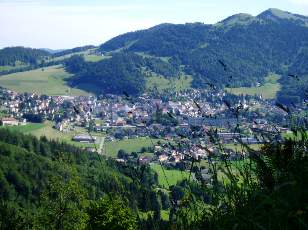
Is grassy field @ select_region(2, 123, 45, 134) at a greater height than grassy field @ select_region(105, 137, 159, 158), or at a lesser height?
greater

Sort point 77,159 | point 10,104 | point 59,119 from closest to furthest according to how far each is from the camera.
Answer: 1. point 77,159
2. point 59,119
3. point 10,104

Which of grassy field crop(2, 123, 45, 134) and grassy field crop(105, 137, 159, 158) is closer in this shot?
grassy field crop(105, 137, 159, 158)

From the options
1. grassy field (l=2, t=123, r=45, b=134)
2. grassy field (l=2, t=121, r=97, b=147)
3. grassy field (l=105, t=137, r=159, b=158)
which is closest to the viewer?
grassy field (l=105, t=137, r=159, b=158)

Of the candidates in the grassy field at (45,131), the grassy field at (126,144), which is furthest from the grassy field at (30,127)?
the grassy field at (126,144)

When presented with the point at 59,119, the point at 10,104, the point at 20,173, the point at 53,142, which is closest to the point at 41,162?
the point at 20,173

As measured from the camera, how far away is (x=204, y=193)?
11.3 feet

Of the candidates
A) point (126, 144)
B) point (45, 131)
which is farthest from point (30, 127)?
point (126, 144)

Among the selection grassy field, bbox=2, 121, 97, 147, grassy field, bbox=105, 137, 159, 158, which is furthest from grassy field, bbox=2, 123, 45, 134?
grassy field, bbox=105, 137, 159, 158

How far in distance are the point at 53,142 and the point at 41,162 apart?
24.8 meters

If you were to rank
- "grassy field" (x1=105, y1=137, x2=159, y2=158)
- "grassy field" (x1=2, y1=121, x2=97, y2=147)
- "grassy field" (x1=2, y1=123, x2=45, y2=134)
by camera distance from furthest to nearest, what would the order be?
1. "grassy field" (x1=2, y1=123, x2=45, y2=134)
2. "grassy field" (x1=2, y1=121, x2=97, y2=147)
3. "grassy field" (x1=105, y1=137, x2=159, y2=158)

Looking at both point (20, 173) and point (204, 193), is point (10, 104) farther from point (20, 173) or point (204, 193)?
point (204, 193)

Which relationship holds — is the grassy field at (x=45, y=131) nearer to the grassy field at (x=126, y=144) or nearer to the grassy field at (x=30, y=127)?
the grassy field at (x=30, y=127)

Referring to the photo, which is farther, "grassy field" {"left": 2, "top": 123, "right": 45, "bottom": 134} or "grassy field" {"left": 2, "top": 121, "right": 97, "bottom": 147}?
"grassy field" {"left": 2, "top": 123, "right": 45, "bottom": 134}

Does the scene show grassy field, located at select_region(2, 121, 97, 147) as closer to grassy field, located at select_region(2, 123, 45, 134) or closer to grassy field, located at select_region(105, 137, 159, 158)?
grassy field, located at select_region(2, 123, 45, 134)
